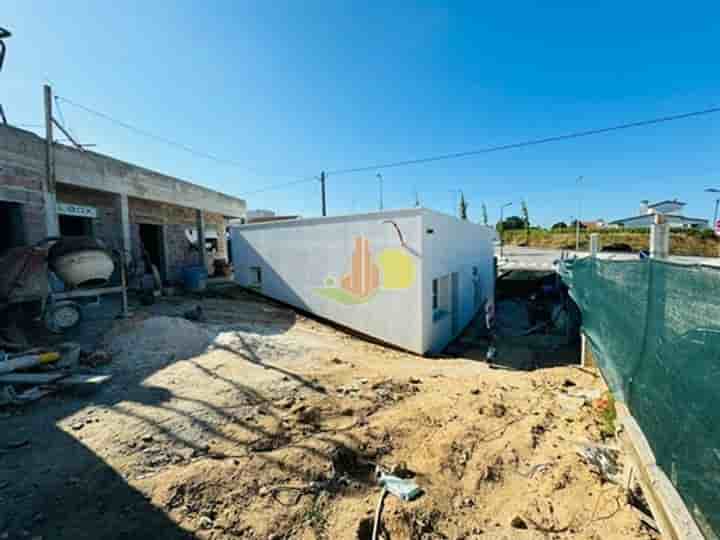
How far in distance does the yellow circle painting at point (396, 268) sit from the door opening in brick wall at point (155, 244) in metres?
9.65

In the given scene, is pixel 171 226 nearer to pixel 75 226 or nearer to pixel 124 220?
pixel 124 220

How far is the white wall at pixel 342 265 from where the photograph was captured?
8.84m

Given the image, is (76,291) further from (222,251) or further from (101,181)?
(222,251)

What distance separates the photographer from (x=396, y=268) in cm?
908

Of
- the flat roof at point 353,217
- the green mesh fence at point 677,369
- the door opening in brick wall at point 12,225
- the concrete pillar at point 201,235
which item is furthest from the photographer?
the concrete pillar at point 201,235

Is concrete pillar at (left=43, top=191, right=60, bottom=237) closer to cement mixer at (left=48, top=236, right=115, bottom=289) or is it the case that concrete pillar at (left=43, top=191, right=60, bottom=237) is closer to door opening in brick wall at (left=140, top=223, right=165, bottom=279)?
cement mixer at (left=48, top=236, right=115, bottom=289)

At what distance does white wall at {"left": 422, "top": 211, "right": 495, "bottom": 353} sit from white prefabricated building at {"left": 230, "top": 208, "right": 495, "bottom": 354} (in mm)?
28

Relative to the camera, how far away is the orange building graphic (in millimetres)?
9648

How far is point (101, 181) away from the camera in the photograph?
1029cm

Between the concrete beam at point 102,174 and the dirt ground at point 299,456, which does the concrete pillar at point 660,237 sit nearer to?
the dirt ground at point 299,456

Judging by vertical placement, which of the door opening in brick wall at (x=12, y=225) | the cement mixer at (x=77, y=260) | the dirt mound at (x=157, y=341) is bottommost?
the dirt mound at (x=157, y=341)

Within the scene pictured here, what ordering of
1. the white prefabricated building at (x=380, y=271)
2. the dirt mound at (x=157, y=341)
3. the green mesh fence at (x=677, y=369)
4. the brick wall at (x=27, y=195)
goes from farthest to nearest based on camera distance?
1. the white prefabricated building at (x=380, y=271)
2. the brick wall at (x=27, y=195)
3. the dirt mound at (x=157, y=341)
4. the green mesh fence at (x=677, y=369)

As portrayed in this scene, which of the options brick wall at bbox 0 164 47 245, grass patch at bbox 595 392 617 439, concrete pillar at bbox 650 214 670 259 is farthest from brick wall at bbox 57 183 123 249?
concrete pillar at bbox 650 214 670 259

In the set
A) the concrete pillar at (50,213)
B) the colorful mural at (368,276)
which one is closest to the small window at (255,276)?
the colorful mural at (368,276)
